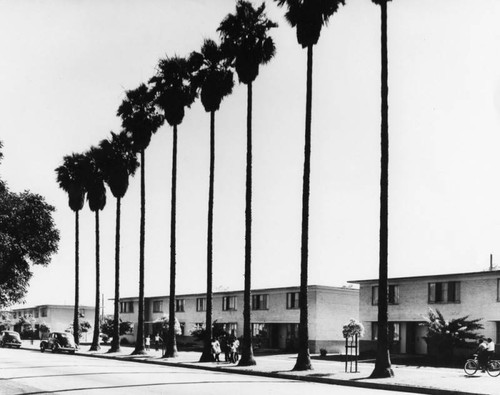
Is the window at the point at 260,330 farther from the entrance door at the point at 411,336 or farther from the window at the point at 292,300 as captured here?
the entrance door at the point at 411,336

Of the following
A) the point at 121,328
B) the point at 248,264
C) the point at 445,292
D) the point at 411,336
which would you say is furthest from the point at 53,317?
the point at 248,264

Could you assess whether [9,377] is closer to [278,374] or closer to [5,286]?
[278,374]

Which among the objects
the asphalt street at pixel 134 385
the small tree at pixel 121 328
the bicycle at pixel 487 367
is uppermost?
the asphalt street at pixel 134 385

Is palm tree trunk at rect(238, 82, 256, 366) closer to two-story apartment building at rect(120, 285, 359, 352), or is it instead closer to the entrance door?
the entrance door

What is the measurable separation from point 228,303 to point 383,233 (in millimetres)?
41011

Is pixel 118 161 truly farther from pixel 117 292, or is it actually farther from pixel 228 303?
pixel 228 303

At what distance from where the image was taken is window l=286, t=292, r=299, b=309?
2239 inches

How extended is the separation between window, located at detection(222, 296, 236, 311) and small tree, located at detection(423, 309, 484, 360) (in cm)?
2780

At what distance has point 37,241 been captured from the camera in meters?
50.6

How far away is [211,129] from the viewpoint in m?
38.7

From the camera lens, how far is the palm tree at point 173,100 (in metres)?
40.5

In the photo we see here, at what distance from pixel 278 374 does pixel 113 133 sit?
30.2 meters

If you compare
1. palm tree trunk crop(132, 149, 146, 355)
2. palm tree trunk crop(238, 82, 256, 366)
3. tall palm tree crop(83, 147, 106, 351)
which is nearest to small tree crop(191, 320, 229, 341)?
palm tree trunk crop(132, 149, 146, 355)

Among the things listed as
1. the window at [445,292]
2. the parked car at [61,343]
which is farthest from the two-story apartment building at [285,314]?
the parked car at [61,343]
